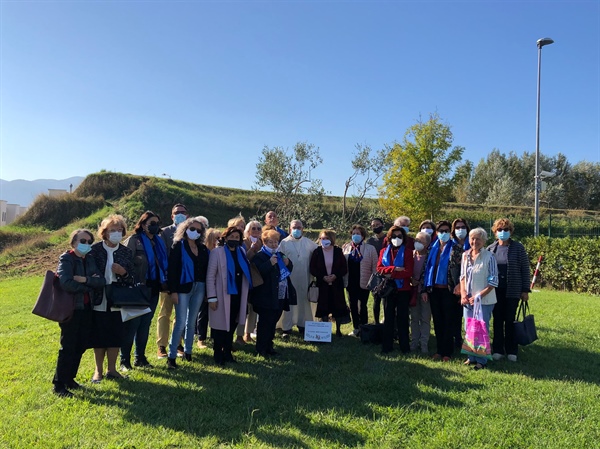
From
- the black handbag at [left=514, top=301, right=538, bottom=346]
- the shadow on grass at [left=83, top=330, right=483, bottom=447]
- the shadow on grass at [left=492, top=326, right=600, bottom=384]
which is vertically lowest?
the shadow on grass at [left=83, top=330, right=483, bottom=447]

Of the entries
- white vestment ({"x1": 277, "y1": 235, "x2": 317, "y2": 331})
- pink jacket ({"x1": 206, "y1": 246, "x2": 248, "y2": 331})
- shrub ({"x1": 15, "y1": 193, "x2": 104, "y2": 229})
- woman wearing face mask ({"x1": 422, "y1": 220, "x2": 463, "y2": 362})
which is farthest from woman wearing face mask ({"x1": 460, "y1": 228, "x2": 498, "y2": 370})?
shrub ({"x1": 15, "y1": 193, "x2": 104, "y2": 229})

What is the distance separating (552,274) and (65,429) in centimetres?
1558

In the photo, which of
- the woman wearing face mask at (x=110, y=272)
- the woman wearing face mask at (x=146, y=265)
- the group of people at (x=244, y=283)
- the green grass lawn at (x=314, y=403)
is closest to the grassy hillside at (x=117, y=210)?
the group of people at (x=244, y=283)

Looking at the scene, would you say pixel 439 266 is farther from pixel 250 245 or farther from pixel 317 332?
pixel 250 245

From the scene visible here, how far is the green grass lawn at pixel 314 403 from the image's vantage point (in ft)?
12.9

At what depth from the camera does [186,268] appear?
5840mm

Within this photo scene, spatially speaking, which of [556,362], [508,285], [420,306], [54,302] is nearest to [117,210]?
[54,302]

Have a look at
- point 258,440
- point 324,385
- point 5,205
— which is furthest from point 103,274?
point 5,205

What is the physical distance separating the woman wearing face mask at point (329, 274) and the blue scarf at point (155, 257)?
274 centimetres

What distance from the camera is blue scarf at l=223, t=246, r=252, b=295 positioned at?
19.8 ft

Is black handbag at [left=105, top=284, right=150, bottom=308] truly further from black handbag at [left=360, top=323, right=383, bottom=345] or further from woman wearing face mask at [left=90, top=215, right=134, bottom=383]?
black handbag at [left=360, top=323, right=383, bottom=345]

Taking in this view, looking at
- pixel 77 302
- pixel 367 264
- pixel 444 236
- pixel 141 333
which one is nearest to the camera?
pixel 77 302

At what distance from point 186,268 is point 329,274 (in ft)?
8.91

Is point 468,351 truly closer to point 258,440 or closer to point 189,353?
point 258,440
